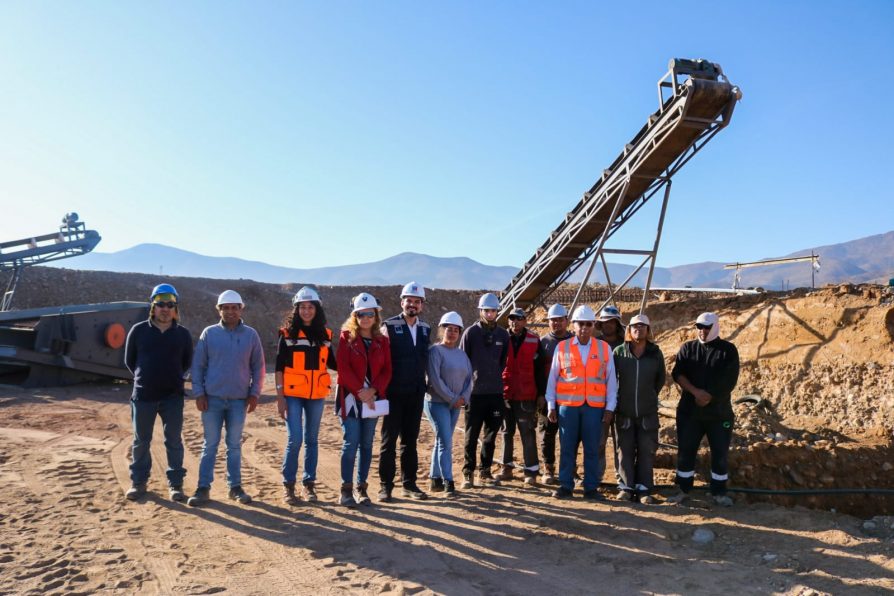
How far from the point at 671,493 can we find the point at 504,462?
5.61ft

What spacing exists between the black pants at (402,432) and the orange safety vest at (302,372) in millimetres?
641

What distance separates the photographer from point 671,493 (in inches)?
243

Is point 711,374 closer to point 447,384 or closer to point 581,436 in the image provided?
point 581,436

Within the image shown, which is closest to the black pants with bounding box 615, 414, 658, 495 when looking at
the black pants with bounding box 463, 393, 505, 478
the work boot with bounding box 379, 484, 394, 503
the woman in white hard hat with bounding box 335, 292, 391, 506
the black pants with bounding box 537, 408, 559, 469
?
the black pants with bounding box 537, 408, 559, 469

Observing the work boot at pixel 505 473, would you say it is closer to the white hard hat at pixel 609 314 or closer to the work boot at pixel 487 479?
the work boot at pixel 487 479

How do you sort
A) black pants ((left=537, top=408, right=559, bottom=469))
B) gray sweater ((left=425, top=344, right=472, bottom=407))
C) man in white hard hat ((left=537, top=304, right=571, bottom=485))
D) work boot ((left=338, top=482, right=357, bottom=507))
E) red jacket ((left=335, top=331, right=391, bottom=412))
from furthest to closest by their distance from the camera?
1. black pants ((left=537, top=408, right=559, bottom=469))
2. man in white hard hat ((left=537, top=304, right=571, bottom=485))
3. gray sweater ((left=425, top=344, right=472, bottom=407))
4. work boot ((left=338, top=482, right=357, bottom=507))
5. red jacket ((left=335, top=331, right=391, bottom=412))

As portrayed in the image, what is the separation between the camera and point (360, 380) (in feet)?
18.3

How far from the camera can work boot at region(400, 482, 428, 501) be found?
5.97 meters

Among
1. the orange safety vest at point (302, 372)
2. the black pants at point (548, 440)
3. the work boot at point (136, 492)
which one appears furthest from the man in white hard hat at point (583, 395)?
the work boot at point (136, 492)

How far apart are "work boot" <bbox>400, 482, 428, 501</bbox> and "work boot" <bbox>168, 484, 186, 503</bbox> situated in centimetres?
204

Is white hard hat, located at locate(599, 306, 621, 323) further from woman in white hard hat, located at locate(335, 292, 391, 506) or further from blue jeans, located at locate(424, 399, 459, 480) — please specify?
woman in white hard hat, located at locate(335, 292, 391, 506)

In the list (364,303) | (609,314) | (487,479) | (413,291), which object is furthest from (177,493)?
(609,314)

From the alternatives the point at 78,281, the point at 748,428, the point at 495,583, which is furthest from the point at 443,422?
the point at 78,281

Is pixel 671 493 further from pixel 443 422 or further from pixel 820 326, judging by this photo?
pixel 820 326
